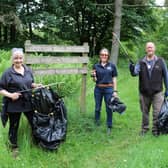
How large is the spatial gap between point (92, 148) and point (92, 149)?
1.9 inches

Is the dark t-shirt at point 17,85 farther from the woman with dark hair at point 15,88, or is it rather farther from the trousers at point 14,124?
the trousers at point 14,124

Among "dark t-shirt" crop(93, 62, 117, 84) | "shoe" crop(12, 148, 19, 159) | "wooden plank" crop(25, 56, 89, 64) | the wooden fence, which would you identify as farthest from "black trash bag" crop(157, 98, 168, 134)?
"shoe" crop(12, 148, 19, 159)

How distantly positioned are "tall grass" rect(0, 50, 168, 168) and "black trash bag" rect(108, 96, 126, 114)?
516 mm

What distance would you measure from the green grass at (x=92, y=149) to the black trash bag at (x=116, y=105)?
1.68 feet

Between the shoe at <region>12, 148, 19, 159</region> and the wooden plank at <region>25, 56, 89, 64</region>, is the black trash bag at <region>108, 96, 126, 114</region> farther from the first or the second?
the shoe at <region>12, 148, 19, 159</region>

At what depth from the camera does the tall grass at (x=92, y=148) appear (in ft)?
15.7

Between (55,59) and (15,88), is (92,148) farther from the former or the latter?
(55,59)

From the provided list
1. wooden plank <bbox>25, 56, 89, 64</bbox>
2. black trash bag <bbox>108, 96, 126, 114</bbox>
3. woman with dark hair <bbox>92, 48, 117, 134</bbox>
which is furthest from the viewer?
wooden plank <bbox>25, 56, 89, 64</bbox>

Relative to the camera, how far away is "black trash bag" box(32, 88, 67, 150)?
5.10 m

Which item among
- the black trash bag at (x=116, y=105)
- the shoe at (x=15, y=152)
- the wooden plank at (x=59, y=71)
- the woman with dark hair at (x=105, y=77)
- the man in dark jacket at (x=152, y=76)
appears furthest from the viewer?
the wooden plank at (x=59, y=71)

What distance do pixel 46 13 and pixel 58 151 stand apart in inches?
414

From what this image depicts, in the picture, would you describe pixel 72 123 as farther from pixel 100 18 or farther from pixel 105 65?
pixel 100 18

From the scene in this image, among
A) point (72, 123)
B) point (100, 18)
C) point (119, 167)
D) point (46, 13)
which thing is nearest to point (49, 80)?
point (72, 123)

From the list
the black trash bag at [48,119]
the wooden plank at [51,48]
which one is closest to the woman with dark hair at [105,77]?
the wooden plank at [51,48]
